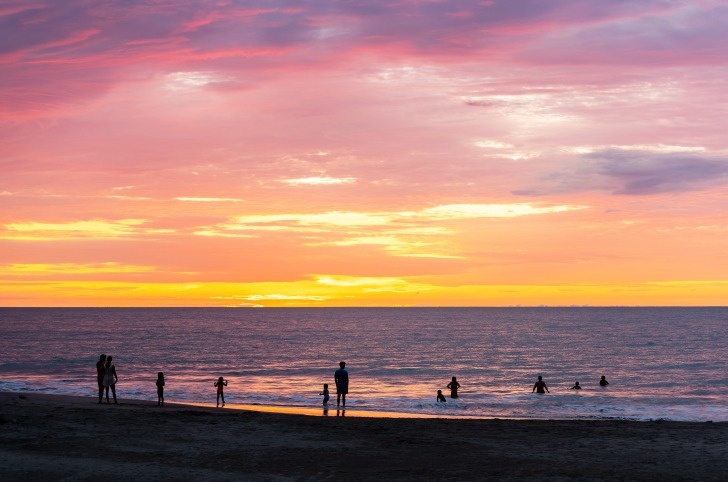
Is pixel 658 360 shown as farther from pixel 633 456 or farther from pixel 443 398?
pixel 633 456

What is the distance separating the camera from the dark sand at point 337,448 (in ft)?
52.9

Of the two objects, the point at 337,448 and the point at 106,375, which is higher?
the point at 106,375

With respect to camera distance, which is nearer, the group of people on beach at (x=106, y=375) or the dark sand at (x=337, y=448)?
the dark sand at (x=337, y=448)

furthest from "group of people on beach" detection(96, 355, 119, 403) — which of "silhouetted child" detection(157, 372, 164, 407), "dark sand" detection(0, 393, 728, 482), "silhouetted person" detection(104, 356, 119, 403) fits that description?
"dark sand" detection(0, 393, 728, 482)

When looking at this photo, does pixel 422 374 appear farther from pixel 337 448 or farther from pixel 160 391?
pixel 337 448

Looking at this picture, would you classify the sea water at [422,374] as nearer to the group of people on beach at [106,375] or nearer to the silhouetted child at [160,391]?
the silhouetted child at [160,391]

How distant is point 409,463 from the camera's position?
56.7 ft

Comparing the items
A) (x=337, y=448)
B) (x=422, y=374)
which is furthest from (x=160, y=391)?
(x=422, y=374)

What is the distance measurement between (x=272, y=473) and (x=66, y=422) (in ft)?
29.9

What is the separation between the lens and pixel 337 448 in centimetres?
1914

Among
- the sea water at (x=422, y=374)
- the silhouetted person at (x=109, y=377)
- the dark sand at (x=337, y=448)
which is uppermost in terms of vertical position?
the silhouetted person at (x=109, y=377)

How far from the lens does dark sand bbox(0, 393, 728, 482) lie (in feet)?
52.9

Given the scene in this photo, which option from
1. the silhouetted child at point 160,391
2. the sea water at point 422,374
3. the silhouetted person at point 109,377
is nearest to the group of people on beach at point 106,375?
the silhouetted person at point 109,377

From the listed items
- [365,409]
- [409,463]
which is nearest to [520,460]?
[409,463]
